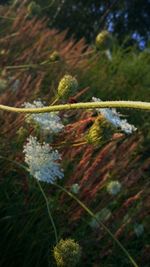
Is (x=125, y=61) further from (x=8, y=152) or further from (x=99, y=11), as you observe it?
(x=99, y=11)

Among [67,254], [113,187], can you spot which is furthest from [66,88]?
[113,187]

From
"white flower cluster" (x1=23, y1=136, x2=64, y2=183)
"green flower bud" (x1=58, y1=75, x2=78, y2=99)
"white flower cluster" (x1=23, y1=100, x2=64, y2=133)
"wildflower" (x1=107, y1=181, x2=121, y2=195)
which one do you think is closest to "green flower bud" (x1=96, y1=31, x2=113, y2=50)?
"wildflower" (x1=107, y1=181, x2=121, y2=195)

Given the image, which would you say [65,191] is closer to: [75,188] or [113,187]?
[75,188]

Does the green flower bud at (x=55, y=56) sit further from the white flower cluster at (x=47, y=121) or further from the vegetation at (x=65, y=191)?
the white flower cluster at (x=47, y=121)

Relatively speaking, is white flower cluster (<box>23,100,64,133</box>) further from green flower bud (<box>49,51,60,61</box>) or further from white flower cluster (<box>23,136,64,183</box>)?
green flower bud (<box>49,51,60,61</box>)

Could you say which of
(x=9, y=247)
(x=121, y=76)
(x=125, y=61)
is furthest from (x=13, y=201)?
(x=125, y=61)

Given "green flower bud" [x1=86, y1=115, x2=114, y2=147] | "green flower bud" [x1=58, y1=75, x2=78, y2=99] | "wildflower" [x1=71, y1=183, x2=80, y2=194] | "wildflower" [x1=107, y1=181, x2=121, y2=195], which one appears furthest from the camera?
"wildflower" [x1=107, y1=181, x2=121, y2=195]
